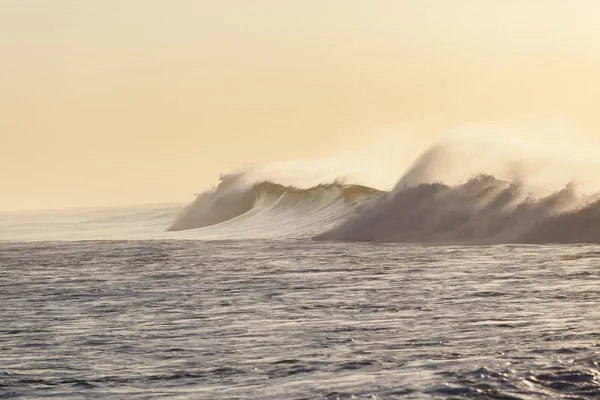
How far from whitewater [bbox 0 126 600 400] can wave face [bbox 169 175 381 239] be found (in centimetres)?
232

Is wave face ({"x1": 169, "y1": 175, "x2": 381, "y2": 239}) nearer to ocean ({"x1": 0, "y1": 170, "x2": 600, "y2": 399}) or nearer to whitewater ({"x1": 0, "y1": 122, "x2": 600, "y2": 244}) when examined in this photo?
whitewater ({"x1": 0, "y1": 122, "x2": 600, "y2": 244})

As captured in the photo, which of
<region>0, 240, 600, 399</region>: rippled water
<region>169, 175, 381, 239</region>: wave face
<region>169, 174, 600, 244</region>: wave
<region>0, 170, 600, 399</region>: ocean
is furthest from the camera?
<region>169, 175, 381, 239</region>: wave face

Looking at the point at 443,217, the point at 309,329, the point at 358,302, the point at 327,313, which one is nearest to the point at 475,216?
the point at 443,217

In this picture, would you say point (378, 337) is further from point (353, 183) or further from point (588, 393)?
point (353, 183)

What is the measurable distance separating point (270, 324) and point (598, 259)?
9609mm

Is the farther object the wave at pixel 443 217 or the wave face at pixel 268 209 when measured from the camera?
the wave face at pixel 268 209

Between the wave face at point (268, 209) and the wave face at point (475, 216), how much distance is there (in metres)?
2.87

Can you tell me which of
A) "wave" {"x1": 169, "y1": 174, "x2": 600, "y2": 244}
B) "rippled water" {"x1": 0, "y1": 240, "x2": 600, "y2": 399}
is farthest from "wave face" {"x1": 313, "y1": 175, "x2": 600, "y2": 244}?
"rippled water" {"x1": 0, "y1": 240, "x2": 600, "y2": 399}

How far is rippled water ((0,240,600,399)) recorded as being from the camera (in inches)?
375

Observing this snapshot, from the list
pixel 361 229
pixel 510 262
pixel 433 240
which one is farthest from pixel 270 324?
pixel 361 229

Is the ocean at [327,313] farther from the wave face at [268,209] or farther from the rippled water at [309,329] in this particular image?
the wave face at [268,209]

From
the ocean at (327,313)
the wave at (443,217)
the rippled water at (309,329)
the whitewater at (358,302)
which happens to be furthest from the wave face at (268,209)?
the rippled water at (309,329)

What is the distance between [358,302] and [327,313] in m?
1.20

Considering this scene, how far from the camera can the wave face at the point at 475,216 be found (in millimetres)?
26891
